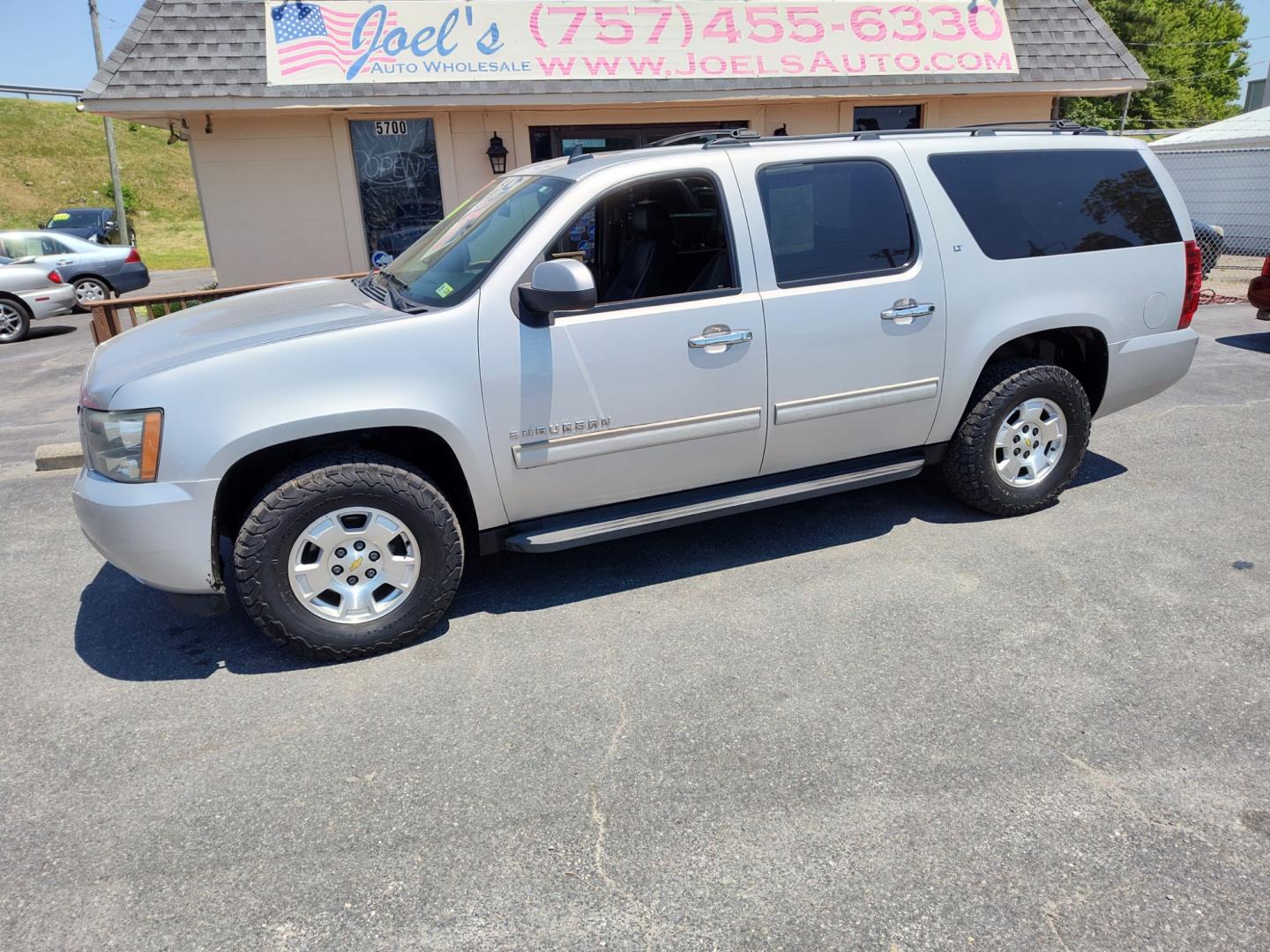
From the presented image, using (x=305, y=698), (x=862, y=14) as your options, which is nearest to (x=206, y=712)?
(x=305, y=698)

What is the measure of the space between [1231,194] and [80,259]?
22.7 m

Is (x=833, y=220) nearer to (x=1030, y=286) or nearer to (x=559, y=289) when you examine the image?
(x=1030, y=286)

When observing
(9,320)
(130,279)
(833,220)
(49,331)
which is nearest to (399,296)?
(833,220)

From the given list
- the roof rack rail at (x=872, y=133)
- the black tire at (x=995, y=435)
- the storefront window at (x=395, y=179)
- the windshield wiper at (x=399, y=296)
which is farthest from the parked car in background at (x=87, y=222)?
the black tire at (x=995, y=435)

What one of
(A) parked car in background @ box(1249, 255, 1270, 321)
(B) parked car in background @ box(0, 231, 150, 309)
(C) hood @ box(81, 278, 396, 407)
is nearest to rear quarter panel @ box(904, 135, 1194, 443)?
(C) hood @ box(81, 278, 396, 407)

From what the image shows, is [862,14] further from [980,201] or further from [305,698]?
[305,698]

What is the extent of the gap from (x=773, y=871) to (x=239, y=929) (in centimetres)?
A: 147

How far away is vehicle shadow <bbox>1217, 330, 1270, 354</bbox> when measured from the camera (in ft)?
29.6

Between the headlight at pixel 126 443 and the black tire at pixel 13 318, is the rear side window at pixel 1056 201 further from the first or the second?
the black tire at pixel 13 318

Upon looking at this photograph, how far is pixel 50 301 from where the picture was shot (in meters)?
13.5

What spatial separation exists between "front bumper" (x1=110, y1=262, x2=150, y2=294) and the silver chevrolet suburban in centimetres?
1402

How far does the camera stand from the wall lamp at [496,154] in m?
11.1

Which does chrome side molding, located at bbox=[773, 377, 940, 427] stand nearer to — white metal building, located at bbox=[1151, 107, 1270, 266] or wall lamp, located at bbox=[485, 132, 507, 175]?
wall lamp, located at bbox=[485, 132, 507, 175]

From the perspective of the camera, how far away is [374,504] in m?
3.58
